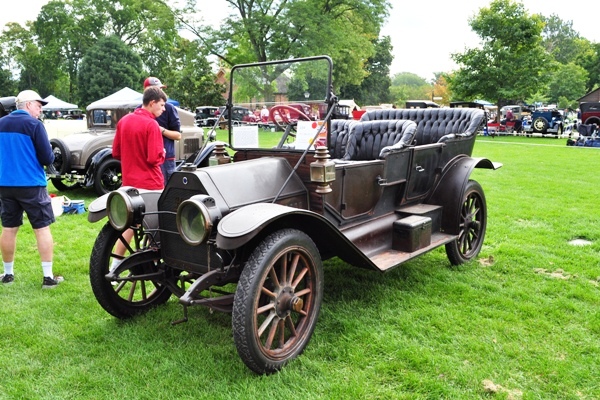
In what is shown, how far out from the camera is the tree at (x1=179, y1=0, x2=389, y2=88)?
27.8m

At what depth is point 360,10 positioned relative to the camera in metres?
31.3

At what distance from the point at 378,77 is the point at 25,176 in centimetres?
5084

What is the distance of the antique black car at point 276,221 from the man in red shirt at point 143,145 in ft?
2.02

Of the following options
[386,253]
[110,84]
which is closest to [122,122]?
[386,253]

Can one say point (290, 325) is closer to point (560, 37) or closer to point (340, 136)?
point (340, 136)

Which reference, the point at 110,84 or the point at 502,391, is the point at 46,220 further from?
the point at 110,84

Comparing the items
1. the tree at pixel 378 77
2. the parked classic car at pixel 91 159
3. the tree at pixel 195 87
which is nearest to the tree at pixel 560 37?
the tree at pixel 378 77

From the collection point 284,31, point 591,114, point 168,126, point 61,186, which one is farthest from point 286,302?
point 284,31

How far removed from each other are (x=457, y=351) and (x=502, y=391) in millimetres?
469

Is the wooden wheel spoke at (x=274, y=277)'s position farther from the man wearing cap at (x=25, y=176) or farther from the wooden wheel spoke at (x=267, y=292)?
the man wearing cap at (x=25, y=176)

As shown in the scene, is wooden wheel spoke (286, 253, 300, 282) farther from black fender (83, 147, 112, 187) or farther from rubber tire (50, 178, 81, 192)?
rubber tire (50, 178, 81, 192)

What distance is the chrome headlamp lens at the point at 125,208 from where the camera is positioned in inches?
124

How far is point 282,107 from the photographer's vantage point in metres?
3.96

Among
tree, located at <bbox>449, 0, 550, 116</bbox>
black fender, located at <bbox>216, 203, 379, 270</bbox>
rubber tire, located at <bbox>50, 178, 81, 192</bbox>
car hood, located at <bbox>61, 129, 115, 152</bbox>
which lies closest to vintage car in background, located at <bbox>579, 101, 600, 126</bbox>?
tree, located at <bbox>449, 0, 550, 116</bbox>
